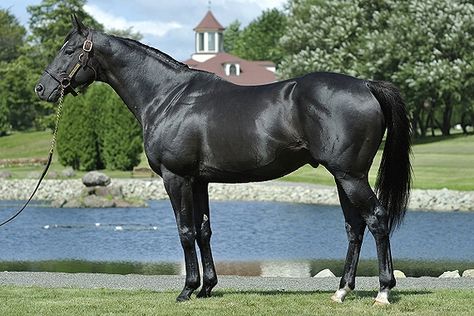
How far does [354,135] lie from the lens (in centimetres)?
899

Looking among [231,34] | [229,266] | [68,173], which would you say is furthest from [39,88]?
[231,34]

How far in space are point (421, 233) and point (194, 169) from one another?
52.7ft

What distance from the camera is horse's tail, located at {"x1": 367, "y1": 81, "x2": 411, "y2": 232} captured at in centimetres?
936

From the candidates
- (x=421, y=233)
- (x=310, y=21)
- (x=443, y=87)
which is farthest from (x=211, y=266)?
(x=310, y=21)

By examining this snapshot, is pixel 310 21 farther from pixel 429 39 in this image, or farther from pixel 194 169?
pixel 194 169

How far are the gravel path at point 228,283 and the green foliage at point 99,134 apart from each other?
33075 mm

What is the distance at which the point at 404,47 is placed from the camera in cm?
5422

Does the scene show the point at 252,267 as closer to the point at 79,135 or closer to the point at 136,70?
the point at 136,70

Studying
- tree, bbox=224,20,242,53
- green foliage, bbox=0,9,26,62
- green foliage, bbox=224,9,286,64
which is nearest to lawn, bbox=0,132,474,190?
green foliage, bbox=0,9,26,62

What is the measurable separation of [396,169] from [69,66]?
136 inches

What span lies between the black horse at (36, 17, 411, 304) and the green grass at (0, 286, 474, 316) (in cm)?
29

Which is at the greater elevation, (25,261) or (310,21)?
(310,21)

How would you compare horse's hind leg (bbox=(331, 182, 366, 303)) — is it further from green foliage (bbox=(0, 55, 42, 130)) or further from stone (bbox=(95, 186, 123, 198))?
green foliage (bbox=(0, 55, 42, 130))

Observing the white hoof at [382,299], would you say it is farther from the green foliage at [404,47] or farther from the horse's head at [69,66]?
the green foliage at [404,47]
